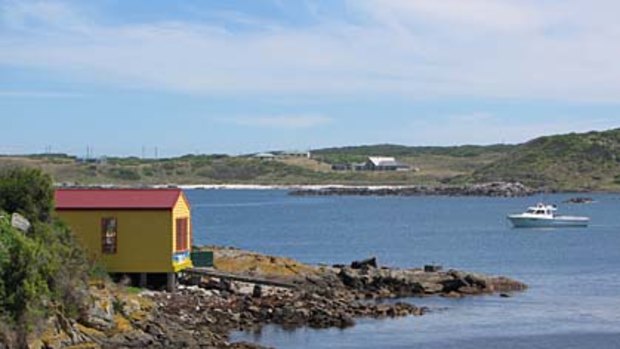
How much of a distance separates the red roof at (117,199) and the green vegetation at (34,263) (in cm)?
329

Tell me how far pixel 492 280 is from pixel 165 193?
17981mm

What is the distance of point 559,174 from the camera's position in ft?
632

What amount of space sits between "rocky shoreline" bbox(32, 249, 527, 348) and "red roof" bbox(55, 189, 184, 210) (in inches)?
115

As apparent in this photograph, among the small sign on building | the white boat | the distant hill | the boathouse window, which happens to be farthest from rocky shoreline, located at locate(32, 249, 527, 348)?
the distant hill

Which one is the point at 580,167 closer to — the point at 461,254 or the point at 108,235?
the point at 461,254

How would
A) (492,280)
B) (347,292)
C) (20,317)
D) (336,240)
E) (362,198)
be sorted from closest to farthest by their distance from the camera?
(20,317) < (347,292) < (492,280) < (336,240) < (362,198)

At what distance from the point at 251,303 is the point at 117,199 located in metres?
5.84

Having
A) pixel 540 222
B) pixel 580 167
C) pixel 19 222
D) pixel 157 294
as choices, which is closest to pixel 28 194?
pixel 19 222

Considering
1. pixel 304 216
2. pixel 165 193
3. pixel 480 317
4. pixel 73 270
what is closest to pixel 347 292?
pixel 480 317

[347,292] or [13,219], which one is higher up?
[13,219]

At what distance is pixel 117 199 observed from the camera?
4106cm

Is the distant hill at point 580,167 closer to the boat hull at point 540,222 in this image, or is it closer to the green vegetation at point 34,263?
the boat hull at point 540,222

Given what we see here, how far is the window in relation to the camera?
40.5m

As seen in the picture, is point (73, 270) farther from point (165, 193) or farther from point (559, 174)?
point (559, 174)
